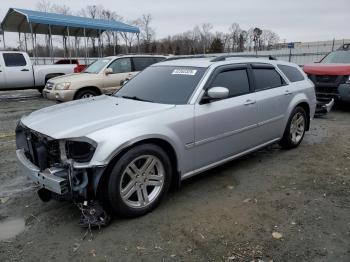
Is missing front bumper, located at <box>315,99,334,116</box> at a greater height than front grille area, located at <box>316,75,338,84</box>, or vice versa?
front grille area, located at <box>316,75,338,84</box>

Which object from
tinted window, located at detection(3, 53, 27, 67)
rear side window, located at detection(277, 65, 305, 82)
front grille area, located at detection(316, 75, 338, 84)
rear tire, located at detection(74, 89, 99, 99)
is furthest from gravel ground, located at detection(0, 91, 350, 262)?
tinted window, located at detection(3, 53, 27, 67)

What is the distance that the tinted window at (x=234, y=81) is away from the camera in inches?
187

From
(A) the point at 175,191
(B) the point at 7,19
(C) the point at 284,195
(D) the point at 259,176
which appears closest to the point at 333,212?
(C) the point at 284,195

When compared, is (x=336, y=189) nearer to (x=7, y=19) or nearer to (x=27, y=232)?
(x=27, y=232)

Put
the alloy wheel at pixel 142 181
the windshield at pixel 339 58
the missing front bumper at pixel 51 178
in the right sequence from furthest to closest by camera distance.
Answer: the windshield at pixel 339 58 → the alloy wheel at pixel 142 181 → the missing front bumper at pixel 51 178

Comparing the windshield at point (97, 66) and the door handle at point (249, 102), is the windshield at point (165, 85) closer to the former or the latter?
the door handle at point (249, 102)

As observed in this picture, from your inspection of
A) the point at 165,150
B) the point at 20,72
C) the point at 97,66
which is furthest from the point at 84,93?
the point at 165,150

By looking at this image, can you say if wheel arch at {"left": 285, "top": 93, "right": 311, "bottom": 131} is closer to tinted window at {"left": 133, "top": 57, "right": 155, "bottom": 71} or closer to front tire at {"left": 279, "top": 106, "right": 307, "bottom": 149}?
front tire at {"left": 279, "top": 106, "right": 307, "bottom": 149}

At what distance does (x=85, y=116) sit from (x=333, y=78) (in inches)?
322

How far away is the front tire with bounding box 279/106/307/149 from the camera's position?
19.7 ft

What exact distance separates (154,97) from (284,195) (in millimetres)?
2051

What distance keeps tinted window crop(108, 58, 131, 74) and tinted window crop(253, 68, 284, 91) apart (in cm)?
662

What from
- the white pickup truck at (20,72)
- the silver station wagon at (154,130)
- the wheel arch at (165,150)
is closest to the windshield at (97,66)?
the white pickup truck at (20,72)

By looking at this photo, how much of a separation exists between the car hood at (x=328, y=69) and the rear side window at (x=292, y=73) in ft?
13.0
